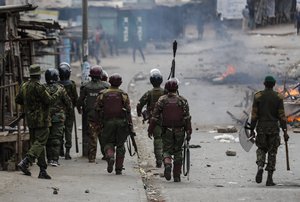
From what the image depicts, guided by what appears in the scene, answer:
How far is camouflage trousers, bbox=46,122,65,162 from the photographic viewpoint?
12.5 m

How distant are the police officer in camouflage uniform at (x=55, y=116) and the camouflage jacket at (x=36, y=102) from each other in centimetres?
122

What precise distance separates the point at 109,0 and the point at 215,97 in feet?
97.3

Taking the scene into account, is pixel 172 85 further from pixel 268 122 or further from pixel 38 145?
pixel 38 145

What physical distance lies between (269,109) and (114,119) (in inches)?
97.8

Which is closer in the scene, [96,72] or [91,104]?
[96,72]

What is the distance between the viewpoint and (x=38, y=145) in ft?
35.9

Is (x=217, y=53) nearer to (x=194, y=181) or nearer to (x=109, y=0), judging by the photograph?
(x=109, y=0)

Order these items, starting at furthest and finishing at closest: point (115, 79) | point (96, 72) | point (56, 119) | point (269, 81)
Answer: point (96, 72)
point (56, 119)
point (115, 79)
point (269, 81)

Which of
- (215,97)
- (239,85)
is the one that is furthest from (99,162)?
(239,85)

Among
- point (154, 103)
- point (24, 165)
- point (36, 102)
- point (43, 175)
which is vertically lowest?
point (43, 175)

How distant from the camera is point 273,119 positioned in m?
11.5

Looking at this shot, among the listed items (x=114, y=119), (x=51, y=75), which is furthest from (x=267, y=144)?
(x=51, y=75)

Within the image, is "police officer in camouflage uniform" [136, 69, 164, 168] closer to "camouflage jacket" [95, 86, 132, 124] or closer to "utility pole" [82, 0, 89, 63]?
"camouflage jacket" [95, 86, 132, 124]

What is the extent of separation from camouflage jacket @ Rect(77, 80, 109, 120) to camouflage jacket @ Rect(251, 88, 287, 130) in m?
3.05
